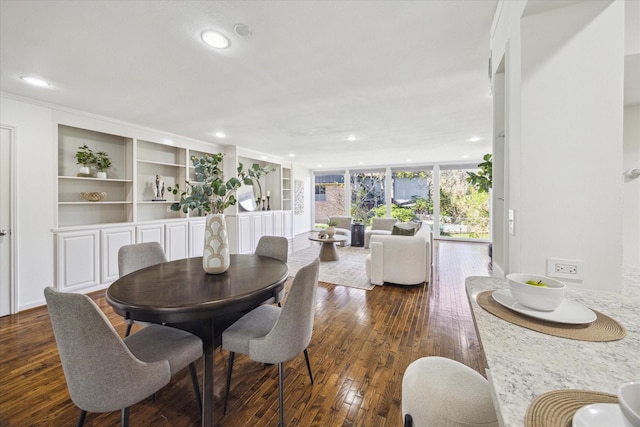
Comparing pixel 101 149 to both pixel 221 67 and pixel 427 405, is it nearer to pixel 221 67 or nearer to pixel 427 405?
pixel 221 67

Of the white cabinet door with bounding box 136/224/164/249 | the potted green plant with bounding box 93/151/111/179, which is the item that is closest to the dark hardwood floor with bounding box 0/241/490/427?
the white cabinet door with bounding box 136/224/164/249

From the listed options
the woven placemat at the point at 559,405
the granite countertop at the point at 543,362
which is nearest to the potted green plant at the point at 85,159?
the granite countertop at the point at 543,362

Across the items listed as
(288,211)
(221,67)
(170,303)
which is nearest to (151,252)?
(170,303)

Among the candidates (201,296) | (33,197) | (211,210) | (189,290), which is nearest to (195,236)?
(33,197)

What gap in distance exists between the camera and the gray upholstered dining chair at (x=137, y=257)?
220 centimetres

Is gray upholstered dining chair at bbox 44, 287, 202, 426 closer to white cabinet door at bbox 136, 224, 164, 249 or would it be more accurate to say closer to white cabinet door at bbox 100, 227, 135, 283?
white cabinet door at bbox 100, 227, 135, 283

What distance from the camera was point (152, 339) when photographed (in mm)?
1507

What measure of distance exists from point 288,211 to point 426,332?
553cm

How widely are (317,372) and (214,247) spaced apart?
3.90 feet

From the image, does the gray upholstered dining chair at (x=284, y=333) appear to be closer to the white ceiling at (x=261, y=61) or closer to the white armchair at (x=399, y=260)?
the white ceiling at (x=261, y=61)

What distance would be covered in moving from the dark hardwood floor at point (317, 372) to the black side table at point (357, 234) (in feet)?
11.6

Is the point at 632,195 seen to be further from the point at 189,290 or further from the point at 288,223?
the point at 288,223

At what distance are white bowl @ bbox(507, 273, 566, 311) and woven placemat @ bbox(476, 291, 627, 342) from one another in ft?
0.16

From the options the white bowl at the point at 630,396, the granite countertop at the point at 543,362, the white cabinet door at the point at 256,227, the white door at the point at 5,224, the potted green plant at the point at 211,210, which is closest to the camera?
the white bowl at the point at 630,396
